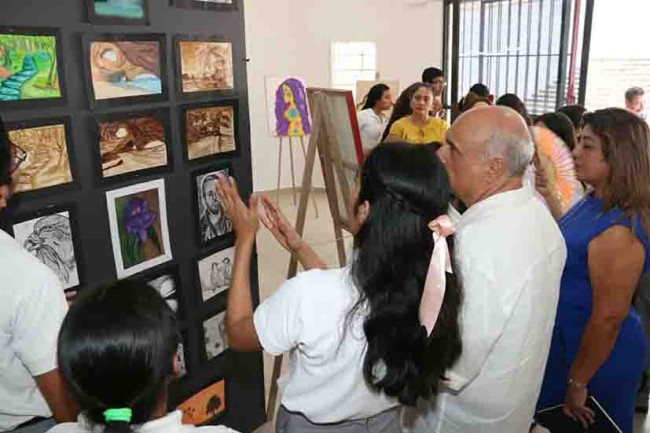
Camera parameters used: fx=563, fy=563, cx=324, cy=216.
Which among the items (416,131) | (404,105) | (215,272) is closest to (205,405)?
(215,272)

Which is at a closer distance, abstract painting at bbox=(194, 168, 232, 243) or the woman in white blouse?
abstract painting at bbox=(194, 168, 232, 243)

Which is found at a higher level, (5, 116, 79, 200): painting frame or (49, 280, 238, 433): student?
(5, 116, 79, 200): painting frame

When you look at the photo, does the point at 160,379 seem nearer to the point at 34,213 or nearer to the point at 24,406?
the point at 24,406

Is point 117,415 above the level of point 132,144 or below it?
below

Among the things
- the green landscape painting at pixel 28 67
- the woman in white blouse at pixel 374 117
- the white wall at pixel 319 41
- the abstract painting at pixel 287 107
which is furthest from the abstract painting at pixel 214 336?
the white wall at pixel 319 41

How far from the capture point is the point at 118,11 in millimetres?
1573

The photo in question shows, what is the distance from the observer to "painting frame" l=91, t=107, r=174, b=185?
1571mm

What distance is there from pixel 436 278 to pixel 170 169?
1.04 meters

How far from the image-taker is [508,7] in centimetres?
588

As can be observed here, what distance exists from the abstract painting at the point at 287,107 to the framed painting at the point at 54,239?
501 centimetres

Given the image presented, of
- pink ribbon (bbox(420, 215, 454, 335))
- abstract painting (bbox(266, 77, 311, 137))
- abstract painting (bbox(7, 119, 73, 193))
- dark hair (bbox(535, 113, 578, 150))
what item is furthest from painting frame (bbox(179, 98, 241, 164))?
abstract painting (bbox(266, 77, 311, 137))

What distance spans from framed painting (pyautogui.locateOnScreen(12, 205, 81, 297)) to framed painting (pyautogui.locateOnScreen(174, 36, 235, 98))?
549mm

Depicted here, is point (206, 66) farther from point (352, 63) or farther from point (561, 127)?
point (352, 63)

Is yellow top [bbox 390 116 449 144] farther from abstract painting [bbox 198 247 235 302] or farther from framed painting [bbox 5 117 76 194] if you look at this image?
framed painting [bbox 5 117 76 194]
